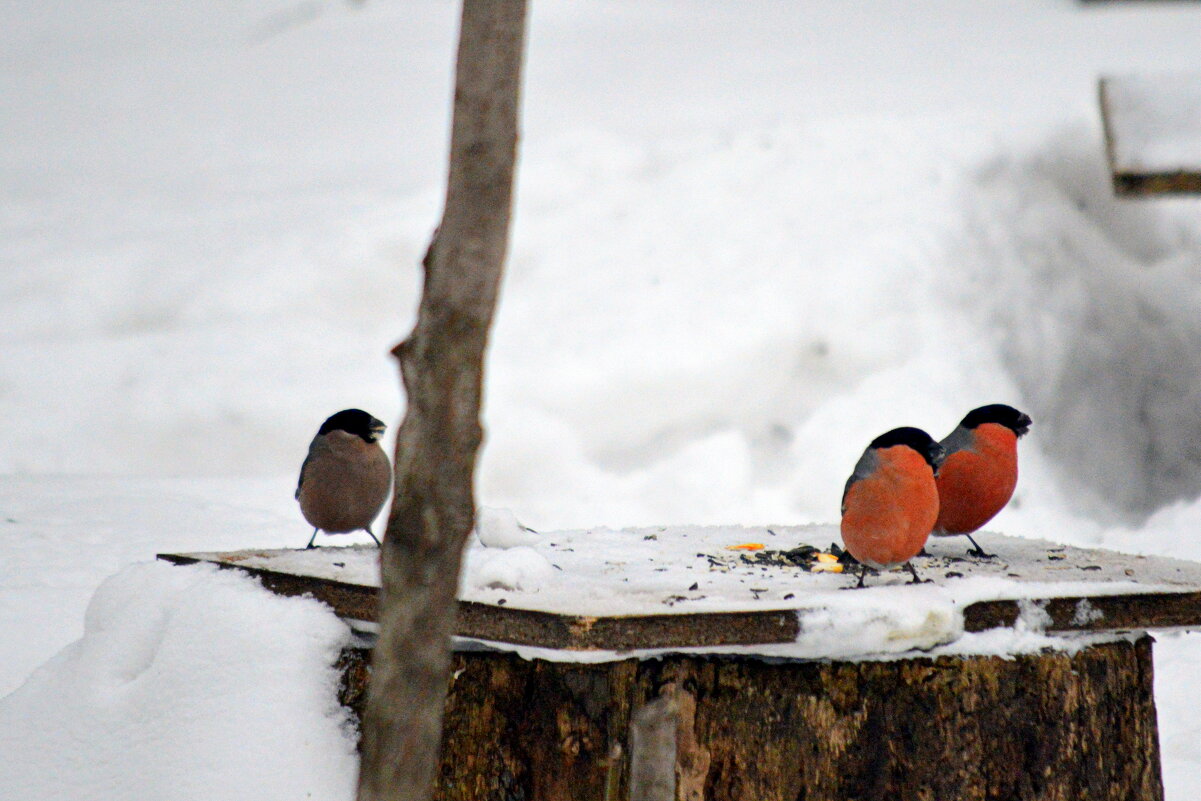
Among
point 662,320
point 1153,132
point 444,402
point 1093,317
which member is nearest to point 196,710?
point 444,402

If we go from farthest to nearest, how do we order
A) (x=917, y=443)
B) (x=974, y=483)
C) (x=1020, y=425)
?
1. (x=1020, y=425)
2. (x=974, y=483)
3. (x=917, y=443)

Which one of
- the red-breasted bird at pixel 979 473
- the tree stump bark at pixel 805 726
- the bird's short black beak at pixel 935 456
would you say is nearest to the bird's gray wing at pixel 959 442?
the red-breasted bird at pixel 979 473

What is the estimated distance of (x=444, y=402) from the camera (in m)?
1.30

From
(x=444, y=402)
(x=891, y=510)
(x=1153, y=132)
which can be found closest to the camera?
(x=444, y=402)

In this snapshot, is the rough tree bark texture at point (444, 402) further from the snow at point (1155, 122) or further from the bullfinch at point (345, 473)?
the snow at point (1155, 122)

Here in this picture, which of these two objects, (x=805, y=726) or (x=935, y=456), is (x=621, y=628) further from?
(x=935, y=456)

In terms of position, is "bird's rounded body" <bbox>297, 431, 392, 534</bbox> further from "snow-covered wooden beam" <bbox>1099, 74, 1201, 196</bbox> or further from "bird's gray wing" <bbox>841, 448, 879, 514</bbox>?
"snow-covered wooden beam" <bbox>1099, 74, 1201, 196</bbox>

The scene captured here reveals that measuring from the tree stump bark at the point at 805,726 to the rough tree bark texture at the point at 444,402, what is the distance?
729 millimetres

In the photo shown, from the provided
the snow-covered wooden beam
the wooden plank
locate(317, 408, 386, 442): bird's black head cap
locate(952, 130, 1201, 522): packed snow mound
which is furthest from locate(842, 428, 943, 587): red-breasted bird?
locate(952, 130, 1201, 522): packed snow mound

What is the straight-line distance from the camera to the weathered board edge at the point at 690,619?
6.18 feet

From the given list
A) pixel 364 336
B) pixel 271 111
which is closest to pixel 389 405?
pixel 364 336

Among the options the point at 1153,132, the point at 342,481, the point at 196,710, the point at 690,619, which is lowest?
the point at 196,710

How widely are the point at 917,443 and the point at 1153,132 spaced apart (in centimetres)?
350

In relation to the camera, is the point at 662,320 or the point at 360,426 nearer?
the point at 360,426
